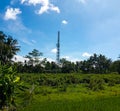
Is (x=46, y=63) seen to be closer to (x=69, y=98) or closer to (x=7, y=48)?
(x=7, y=48)

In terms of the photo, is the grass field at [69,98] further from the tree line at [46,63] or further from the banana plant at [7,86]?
the tree line at [46,63]

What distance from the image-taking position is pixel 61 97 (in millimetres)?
23516

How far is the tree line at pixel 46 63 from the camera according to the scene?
64375 mm

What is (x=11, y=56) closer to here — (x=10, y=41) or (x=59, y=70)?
(x=10, y=41)

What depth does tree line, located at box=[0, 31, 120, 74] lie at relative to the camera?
64375 millimetres

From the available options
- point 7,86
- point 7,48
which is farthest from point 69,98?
point 7,48

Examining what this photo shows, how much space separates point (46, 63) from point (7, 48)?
15.8 metres

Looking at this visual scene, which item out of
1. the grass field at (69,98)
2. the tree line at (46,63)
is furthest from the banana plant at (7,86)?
the tree line at (46,63)

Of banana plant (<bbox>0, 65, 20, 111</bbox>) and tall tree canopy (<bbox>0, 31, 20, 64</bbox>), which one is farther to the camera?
tall tree canopy (<bbox>0, 31, 20, 64</bbox>)

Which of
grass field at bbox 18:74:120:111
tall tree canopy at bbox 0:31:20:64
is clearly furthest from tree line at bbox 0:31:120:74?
grass field at bbox 18:74:120:111

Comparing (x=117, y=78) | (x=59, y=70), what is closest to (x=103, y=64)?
(x=59, y=70)

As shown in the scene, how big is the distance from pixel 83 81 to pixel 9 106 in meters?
24.6

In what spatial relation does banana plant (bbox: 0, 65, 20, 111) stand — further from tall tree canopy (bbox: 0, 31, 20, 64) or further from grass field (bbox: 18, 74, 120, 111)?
tall tree canopy (bbox: 0, 31, 20, 64)

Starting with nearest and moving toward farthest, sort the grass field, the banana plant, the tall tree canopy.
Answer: the banana plant → the grass field → the tall tree canopy
